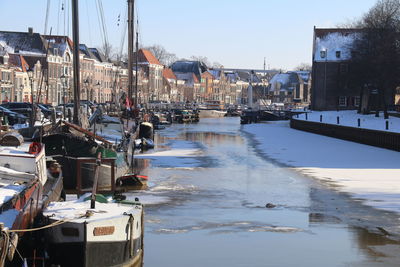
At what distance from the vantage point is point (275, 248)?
19.5 m

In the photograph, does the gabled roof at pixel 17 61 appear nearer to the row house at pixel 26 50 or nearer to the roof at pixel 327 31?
the row house at pixel 26 50

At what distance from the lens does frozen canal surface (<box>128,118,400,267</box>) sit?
60.9 feet

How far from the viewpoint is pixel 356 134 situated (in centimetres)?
6303

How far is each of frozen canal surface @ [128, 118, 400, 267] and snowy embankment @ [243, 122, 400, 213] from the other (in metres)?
1.22

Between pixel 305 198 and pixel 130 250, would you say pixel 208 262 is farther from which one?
pixel 305 198

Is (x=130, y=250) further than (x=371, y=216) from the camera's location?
No

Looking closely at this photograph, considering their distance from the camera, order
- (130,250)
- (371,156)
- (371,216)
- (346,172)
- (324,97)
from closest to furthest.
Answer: (130,250)
(371,216)
(346,172)
(371,156)
(324,97)

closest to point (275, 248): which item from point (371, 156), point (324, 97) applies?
point (371, 156)

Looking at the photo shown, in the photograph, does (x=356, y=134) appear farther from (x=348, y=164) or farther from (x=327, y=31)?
(x=327, y=31)

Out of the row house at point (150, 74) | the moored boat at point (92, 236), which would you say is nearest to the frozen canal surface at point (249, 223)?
the moored boat at point (92, 236)

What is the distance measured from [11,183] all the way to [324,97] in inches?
3866

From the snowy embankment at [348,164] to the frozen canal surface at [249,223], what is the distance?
122 cm

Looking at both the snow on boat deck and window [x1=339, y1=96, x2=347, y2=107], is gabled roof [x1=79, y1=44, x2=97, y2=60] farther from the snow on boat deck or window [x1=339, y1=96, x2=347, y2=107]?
the snow on boat deck

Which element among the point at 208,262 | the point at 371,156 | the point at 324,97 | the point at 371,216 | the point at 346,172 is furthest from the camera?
the point at 324,97
